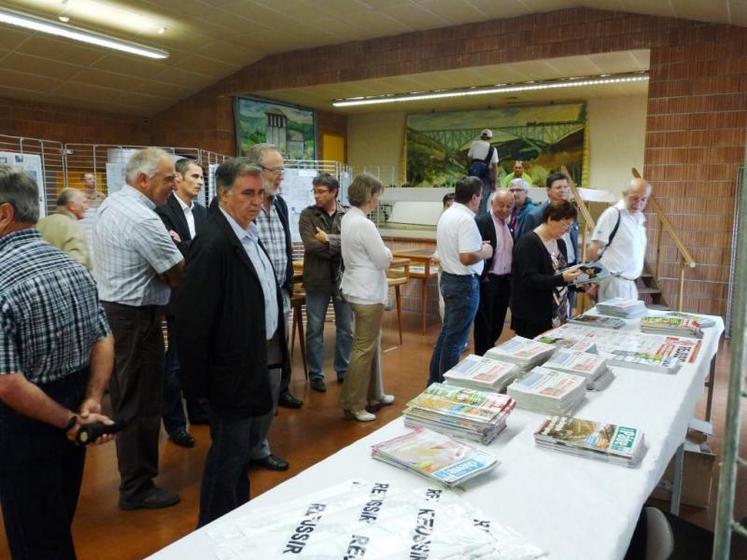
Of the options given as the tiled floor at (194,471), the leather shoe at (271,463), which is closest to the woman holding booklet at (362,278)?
the tiled floor at (194,471)

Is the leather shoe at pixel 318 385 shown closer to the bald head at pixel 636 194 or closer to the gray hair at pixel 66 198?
the gray hair at pixel 66 198

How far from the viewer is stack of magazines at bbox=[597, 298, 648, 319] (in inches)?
122

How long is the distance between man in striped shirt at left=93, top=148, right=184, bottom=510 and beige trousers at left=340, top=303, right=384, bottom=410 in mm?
1271

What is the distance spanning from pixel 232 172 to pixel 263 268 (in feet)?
1.21

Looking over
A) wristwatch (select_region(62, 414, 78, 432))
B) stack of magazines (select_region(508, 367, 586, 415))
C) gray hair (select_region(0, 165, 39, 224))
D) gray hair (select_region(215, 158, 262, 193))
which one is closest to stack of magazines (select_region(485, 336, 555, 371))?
stack of magazines (select_region(508, 367, 586, 415))

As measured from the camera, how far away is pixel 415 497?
3.84ft

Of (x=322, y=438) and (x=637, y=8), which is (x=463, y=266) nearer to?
(x=322, y=438)

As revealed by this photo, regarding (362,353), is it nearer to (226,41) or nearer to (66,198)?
(66,198)

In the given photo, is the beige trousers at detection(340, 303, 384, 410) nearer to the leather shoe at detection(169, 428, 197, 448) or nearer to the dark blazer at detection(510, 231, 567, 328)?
the dark blazer at detection(510, 231, 567, 328)

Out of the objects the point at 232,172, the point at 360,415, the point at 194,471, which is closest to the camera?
the point at 232,172

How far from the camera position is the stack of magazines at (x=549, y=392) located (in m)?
1.68

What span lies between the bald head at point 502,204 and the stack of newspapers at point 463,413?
2531 mm

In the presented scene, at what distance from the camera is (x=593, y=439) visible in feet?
4.70

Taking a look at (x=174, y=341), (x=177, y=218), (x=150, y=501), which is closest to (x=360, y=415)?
(x=174, y=341)
